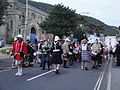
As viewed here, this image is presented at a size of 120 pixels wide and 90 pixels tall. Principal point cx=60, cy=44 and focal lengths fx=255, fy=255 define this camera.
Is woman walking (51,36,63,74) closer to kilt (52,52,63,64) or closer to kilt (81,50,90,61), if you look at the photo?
kilt (52,52,63,64)

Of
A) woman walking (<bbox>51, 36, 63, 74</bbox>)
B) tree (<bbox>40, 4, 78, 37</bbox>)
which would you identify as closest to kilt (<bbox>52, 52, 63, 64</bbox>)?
woman walking (<bbox>51, 36, 63, 74</bbox>)

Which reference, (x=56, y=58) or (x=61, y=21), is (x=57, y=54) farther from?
(x=61, y=21)

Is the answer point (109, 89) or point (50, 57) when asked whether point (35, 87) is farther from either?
point (50, 57)

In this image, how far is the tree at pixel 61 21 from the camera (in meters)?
45.9

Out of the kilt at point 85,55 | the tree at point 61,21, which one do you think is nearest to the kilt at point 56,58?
the kilt at point 85,55

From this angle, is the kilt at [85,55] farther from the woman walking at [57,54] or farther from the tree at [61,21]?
the tree at [61,21]

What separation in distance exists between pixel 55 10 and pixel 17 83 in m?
39.5

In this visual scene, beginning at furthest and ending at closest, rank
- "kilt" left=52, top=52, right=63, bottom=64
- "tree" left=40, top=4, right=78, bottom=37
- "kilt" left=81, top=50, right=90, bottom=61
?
"tree" left=40, top=4, right=78, bottom=37 < "kilt" left=81, top=50, right=90, bottom=61 < "kilt" left=52, top=52, right=63, bottom=64

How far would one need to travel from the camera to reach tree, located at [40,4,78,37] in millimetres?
45906

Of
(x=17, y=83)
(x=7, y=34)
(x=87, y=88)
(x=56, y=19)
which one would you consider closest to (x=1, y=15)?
(x=17, y=83)

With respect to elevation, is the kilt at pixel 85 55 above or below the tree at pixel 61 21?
below

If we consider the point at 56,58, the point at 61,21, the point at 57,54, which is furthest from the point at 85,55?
the point at 61,21

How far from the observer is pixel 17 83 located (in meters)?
9.38

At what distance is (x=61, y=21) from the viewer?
152 feet
